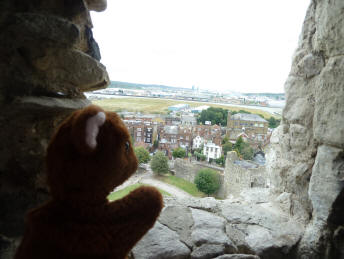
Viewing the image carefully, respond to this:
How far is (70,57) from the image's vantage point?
1.12 metres

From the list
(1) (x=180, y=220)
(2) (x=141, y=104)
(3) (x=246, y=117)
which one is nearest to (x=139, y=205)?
(1) (x=180, y=220)

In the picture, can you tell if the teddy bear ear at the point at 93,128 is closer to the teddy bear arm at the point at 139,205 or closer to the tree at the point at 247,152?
the teddy bear arm at the point at 139,205

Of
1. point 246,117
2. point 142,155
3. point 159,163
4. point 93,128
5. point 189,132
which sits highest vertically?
point 93,128

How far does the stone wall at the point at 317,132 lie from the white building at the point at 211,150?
0.53 metres

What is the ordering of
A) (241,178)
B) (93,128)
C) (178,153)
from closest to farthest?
(93,128), (178,153), (241,178)

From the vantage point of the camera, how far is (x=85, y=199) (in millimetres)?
772

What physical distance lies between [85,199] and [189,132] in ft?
4.91

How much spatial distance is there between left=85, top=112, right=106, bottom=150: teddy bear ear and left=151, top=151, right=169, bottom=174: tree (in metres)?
1.25

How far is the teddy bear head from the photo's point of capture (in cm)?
72

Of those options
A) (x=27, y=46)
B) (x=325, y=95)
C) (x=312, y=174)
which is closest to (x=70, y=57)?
(x=27, y=46)

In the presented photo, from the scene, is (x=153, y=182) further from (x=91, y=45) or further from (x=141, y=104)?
(x=91, y=45)

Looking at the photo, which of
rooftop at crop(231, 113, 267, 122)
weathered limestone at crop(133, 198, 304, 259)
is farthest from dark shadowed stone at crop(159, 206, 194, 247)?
rooftop at crop(231, 113, 267, 122)

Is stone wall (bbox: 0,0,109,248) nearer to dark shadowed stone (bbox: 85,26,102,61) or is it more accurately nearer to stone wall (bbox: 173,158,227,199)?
dark shadowed stone (bbox: 85,26,102,61)

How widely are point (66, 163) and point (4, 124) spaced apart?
1.61 ft
